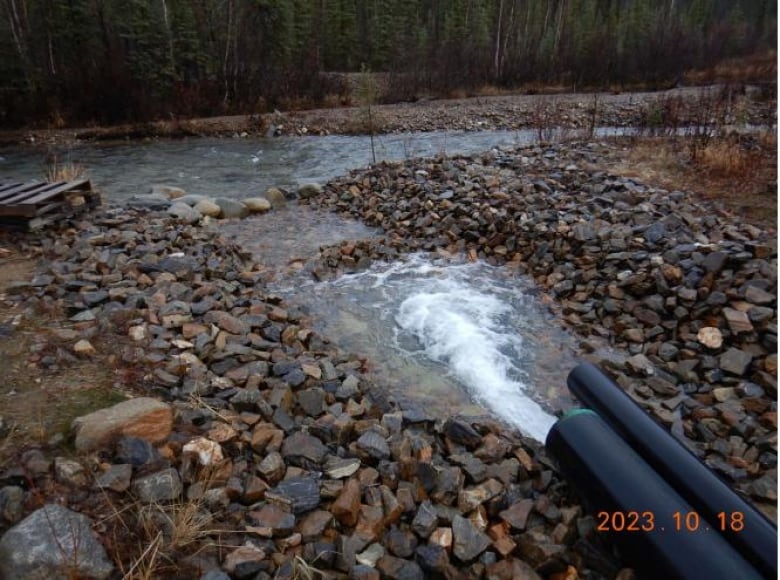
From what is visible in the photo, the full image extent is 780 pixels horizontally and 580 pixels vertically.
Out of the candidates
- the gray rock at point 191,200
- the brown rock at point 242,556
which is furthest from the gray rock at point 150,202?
the brown rock at point 242,556

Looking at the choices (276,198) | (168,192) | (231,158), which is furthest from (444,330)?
(231,158)

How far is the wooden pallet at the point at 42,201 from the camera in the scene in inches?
231

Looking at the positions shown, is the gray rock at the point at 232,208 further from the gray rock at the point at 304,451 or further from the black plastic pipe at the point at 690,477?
the black plastic pipe at the point at 690,477

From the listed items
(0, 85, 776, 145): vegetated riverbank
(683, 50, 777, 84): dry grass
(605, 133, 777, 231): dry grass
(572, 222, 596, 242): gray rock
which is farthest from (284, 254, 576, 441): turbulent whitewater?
(683, 50, 777, 84): dry grass

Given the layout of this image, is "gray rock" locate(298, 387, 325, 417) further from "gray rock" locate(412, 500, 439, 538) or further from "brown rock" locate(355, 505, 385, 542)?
"gray rock" locate(412, 500, 439, 538)

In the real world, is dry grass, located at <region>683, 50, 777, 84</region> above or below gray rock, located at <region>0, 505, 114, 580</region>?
above

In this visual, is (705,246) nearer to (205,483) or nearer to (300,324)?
(300,324)

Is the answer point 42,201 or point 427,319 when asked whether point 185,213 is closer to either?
point 42,201

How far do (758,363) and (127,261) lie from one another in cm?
613

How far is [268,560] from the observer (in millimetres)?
2059

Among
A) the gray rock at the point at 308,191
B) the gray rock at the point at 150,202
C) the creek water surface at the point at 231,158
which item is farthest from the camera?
the creek water surface at the point at 231,158

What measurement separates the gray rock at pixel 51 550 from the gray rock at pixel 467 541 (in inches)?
57.7

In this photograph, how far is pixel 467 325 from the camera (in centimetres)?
499

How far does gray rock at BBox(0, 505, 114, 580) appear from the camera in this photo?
5.82ft
